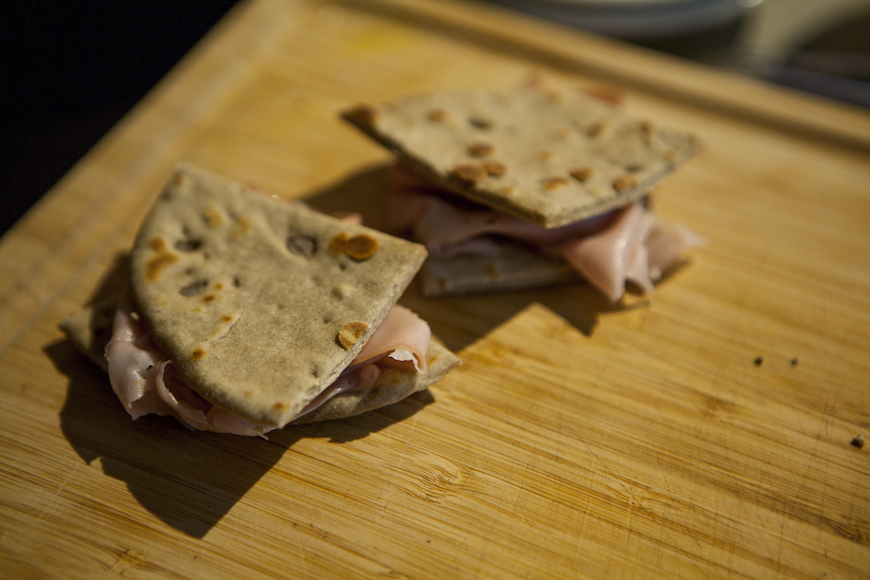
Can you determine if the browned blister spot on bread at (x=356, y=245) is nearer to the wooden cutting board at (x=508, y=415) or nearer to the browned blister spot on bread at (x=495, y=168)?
the wooden cutting board at (x=508, y=415)

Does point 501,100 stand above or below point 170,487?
above

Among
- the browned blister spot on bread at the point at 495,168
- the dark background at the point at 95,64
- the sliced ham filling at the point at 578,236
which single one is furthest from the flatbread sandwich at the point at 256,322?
the dark background at the point at 95,64

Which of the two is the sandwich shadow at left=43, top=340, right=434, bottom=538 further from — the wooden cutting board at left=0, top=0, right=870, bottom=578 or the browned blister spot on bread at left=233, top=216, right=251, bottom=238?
the browned blister spot on bread at left=233, top=216, right=251, bottom=238

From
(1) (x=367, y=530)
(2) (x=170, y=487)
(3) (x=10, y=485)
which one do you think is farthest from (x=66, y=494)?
(1) (x=367, y=530)

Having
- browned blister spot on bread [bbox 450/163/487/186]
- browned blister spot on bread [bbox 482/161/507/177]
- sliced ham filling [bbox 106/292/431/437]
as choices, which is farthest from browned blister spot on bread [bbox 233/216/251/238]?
browned blister spot on bread [bbox 482/161/507/177]

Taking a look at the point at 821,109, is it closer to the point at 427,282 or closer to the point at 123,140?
the point at 427,282

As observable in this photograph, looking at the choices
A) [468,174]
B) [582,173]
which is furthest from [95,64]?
[582,173]
